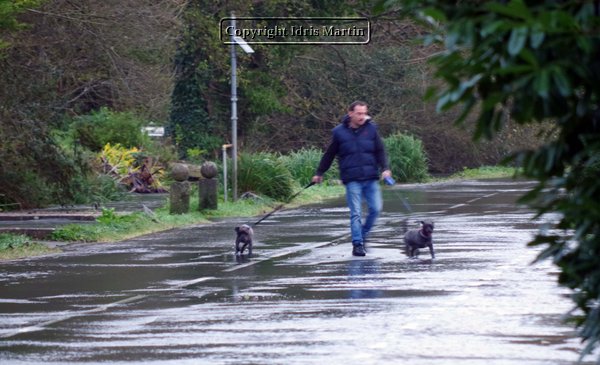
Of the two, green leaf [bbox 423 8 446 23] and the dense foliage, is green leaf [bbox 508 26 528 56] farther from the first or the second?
the dense foliage

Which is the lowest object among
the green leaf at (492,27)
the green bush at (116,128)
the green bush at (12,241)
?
the green bush at (12,241)

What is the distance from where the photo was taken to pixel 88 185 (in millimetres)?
27344

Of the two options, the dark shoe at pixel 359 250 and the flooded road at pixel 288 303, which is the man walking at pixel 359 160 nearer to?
the dark shoe at pixel 359 250

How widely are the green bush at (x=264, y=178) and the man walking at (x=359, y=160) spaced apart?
1180 cm

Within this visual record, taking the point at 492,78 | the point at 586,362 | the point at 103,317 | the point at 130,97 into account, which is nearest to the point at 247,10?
the point at 130,97

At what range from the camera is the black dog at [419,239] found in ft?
52.6

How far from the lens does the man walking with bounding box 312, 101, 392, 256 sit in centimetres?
1670

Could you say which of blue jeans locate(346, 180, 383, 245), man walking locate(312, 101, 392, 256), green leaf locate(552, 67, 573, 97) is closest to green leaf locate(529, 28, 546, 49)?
green leaf locate(552, 67, 573, 97)

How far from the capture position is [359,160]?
54.8 ft

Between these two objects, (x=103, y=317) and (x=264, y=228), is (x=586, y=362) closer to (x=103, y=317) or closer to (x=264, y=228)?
(x=103, y=317)

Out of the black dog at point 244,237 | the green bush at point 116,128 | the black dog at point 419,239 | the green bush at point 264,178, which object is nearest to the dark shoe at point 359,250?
the black dog at point 419,239

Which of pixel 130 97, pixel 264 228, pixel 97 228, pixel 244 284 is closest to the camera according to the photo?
pixel 244 284

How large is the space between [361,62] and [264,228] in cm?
2389

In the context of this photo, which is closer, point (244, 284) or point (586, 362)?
point (586, 362)
